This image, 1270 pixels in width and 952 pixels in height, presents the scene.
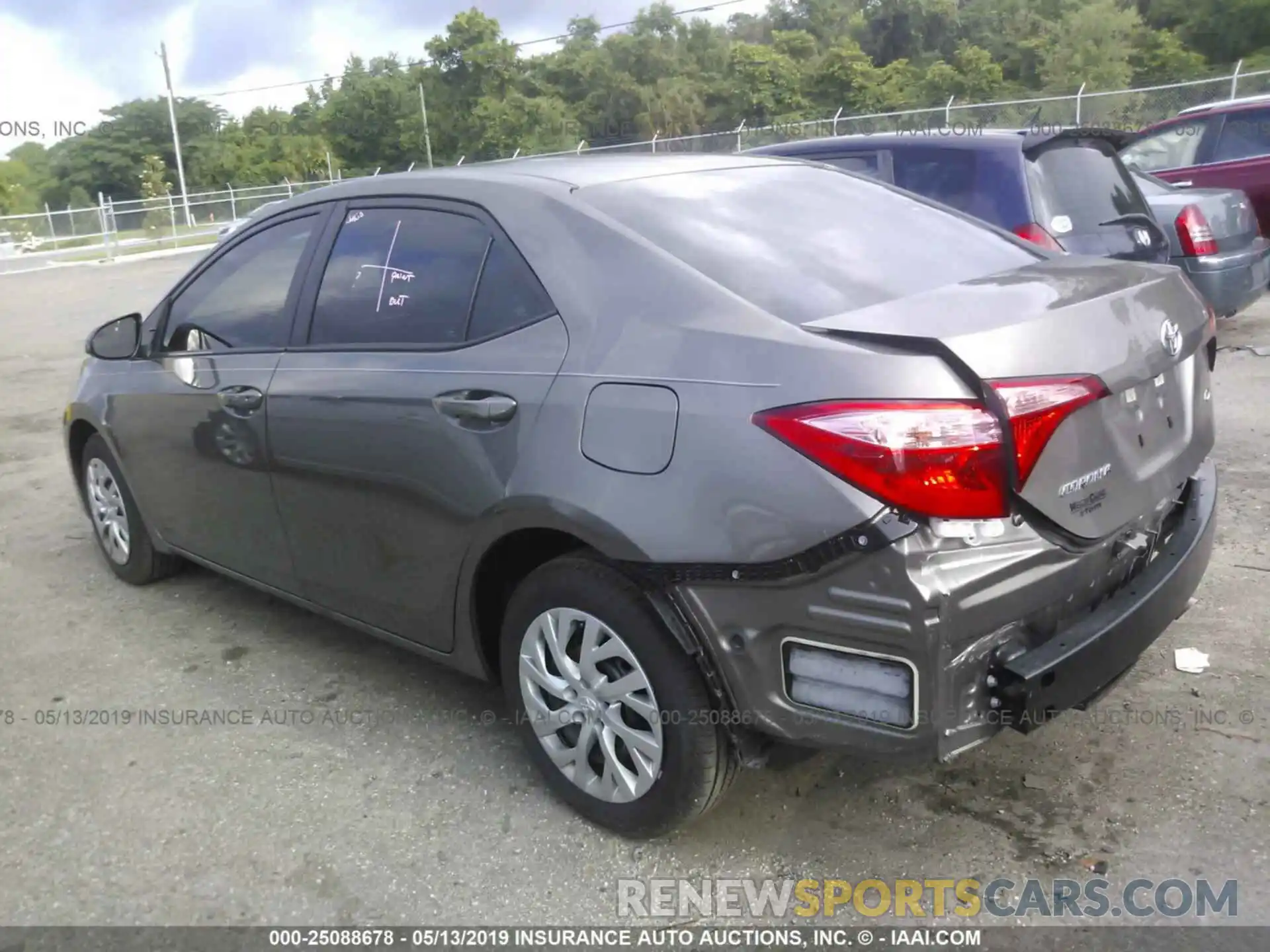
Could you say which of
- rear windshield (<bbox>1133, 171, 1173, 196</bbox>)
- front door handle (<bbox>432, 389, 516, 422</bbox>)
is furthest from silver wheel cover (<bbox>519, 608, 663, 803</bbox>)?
rear windshield (<bbox>1133, 171, 1173, 196</bbox>)

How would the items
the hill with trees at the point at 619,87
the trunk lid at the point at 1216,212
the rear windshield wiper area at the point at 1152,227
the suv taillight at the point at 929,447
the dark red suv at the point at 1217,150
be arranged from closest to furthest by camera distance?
the suv taillight at the point at 929,447, the rear windshield wiper area at the point at 1152,227, the trunk lid at the point at 1216,212, the dark red suv at the point at 1217,150, the hill with trees at the point at 619,87

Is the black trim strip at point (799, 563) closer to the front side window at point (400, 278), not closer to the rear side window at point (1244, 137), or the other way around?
the front side window at point (400, 278)


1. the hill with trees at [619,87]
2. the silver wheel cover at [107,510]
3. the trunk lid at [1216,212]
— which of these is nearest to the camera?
the silver wheel cover at [107,510]

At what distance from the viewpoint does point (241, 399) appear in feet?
12.0

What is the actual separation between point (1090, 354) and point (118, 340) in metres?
3.60

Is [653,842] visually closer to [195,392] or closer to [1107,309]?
[1107,309]

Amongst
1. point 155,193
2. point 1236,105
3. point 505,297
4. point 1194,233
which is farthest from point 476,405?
point 155,193

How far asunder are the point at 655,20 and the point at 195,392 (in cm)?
6131

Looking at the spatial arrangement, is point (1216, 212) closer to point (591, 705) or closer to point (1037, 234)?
point (1037, 234)

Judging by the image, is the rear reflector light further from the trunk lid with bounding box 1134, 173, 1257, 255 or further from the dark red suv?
the dark red suv

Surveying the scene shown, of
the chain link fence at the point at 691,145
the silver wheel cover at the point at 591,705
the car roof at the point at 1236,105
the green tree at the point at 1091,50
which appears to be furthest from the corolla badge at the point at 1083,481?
the green tree at the point at 1091,50

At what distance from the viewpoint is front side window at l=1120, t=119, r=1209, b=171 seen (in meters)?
10.1

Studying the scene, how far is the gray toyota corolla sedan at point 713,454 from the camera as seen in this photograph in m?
2.20

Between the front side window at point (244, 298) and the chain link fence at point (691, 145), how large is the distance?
12.4m
